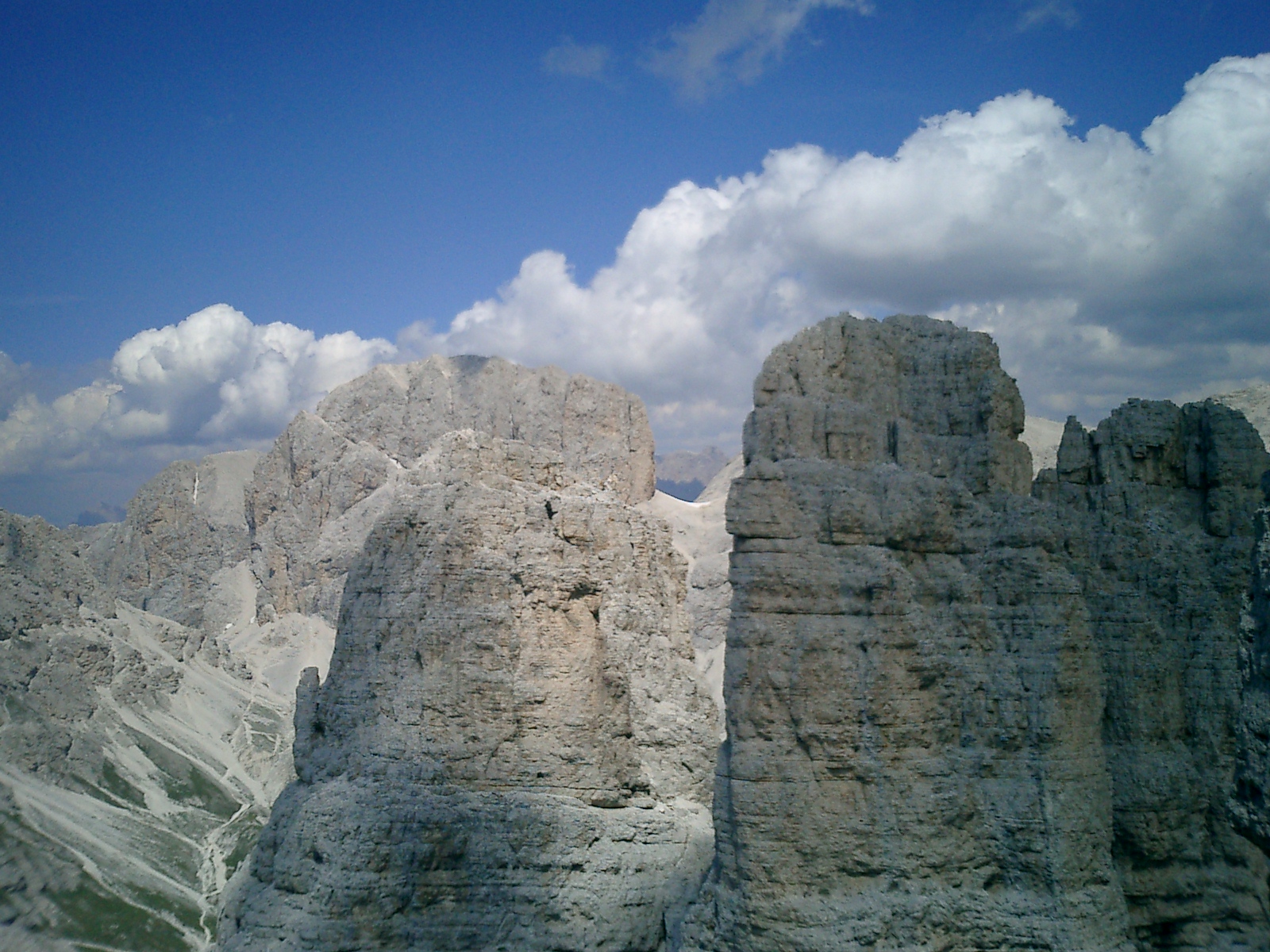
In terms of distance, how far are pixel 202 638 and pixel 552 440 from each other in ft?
95.6

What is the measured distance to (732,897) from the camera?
18.4 m

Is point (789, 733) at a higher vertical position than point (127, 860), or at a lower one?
higher

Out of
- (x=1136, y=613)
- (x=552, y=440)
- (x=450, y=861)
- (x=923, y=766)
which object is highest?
(x=552, y=440)

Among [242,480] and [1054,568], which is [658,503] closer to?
[242,480]

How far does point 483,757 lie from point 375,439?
76.5 meters

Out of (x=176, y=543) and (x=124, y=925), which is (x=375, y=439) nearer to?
(x=176, y=543)

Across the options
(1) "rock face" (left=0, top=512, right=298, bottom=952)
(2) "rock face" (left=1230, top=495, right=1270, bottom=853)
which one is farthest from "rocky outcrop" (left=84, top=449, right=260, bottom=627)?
(2) "rock face" (left=1230, top=495, right=1270, bottom=853)

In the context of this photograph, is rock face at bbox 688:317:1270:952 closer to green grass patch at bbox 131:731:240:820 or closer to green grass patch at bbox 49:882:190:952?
green grass patch at bbox 49:882:190:952

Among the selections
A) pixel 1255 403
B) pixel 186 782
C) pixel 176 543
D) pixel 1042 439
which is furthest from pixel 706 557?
pixel 176 543

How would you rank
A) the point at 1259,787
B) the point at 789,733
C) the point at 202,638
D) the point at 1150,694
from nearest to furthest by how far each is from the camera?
the point at 1259,787 < the point at 789,733 < the point at 1150,694 < the point at 202,638

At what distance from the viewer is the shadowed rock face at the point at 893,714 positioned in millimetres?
18047

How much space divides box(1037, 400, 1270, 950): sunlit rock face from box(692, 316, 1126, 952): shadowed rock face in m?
2.35

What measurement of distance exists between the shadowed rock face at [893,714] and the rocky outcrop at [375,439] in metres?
68.6

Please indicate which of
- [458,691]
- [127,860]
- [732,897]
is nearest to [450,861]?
[458,691]
